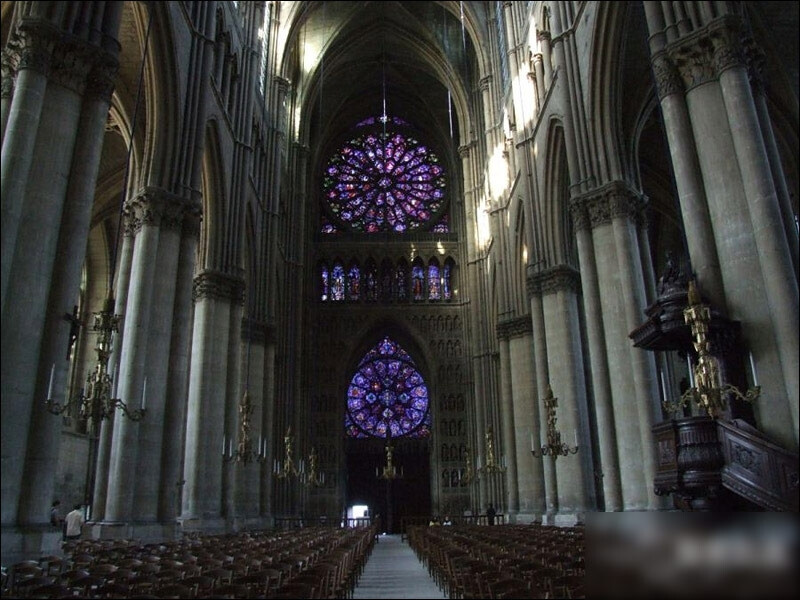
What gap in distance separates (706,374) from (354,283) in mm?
31889

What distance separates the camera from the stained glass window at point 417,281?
39938 millimetres

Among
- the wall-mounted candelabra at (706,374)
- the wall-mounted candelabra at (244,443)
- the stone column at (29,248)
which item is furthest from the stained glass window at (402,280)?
the wall-mounted candelabra at (706,374)

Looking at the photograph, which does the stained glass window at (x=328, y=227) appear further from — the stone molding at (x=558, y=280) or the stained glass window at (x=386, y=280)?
the stone molding at (x=558, y=280)

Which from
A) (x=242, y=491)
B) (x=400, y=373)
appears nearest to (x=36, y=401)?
(x=242, y=491)

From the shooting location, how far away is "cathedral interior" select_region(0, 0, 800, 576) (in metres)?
9.91

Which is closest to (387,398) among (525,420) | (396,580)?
(525,420)

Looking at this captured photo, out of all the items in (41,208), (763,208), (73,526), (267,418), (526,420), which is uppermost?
(41,208)

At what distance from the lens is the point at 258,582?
247 inches

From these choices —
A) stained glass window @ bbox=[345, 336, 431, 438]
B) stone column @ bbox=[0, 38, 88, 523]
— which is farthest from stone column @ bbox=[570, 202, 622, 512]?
stained glass window @ bbox=[345, 336, 431, 438]

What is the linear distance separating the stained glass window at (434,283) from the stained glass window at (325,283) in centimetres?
617

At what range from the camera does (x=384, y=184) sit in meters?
43.4

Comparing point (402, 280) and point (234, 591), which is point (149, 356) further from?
point (402, 280)

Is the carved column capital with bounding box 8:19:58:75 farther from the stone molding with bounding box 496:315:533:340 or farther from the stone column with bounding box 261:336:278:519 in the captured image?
the stone molding with bounding box 496:315:533:340

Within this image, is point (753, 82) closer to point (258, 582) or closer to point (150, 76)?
point (258, 582)
